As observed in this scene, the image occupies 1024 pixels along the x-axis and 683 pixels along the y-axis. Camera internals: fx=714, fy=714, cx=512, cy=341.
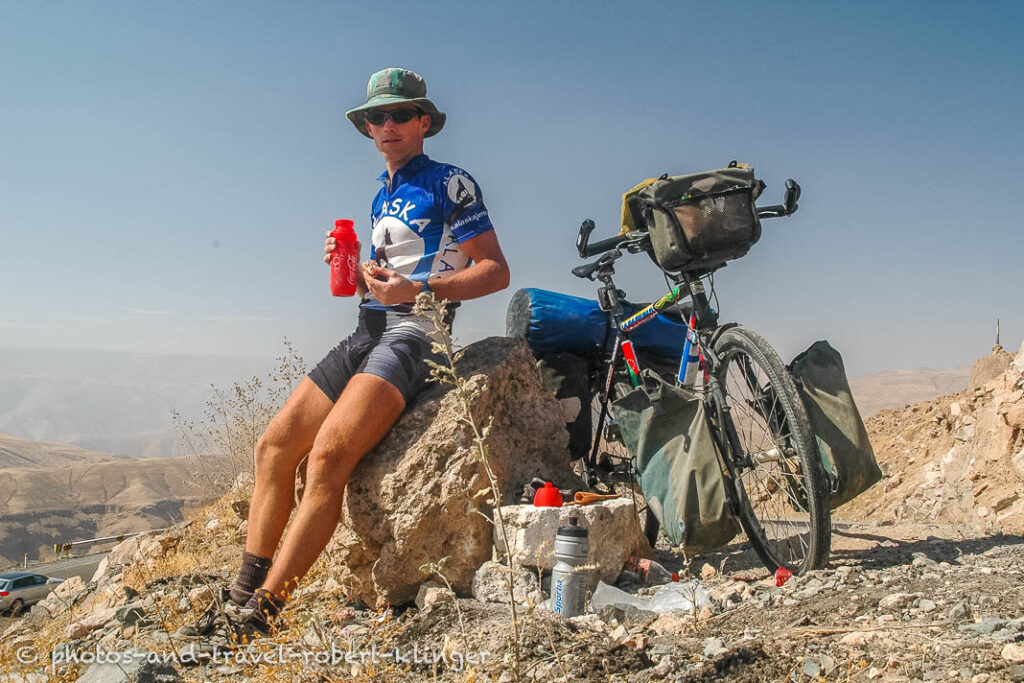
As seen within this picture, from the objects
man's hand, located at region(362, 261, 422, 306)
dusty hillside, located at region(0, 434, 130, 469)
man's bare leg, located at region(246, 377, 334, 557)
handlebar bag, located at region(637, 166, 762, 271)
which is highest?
handlebar bag, located at region(637, 166, 762, 271)

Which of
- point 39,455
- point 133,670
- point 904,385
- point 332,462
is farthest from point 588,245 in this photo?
point 39,455

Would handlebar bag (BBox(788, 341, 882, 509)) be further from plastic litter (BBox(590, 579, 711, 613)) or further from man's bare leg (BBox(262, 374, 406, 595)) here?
man's bare leg (BBox(262, 374, 406, 595))

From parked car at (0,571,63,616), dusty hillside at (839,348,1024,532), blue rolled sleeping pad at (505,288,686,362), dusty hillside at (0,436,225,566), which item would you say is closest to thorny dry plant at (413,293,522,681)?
blue rolled sleeping pad at (505,288,686,362)

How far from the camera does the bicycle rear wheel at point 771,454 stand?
9.92ft

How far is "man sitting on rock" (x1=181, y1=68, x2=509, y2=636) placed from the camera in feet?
10.4

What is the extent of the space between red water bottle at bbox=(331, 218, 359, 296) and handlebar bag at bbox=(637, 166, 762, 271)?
1515mm

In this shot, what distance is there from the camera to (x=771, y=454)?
10.7 ft

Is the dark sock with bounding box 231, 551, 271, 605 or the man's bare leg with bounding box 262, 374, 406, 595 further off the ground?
the man's bare leg with bounding box 262, 374, 406, 595

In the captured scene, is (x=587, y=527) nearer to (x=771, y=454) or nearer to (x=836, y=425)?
(x=771, y=454)

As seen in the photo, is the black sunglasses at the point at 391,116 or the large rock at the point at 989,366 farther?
the large rock at the point at 989,366

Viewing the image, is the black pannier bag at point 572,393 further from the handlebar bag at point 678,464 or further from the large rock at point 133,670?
the large rock at point 133,670

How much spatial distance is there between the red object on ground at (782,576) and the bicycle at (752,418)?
50mm

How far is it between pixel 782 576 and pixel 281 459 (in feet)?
7.77

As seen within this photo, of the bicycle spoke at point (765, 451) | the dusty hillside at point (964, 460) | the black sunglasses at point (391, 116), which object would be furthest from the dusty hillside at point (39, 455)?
the bicycle spoke at point (765, 451)
